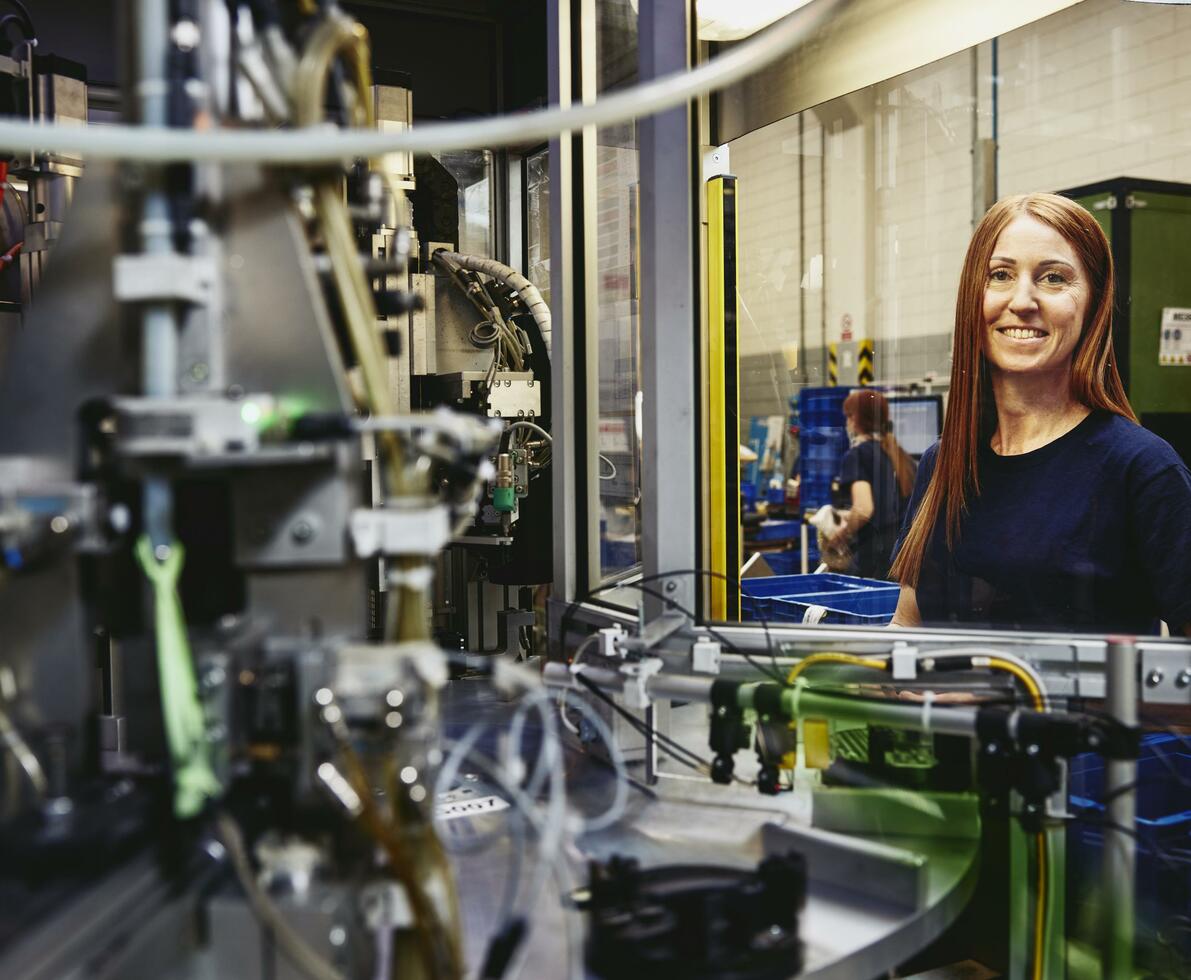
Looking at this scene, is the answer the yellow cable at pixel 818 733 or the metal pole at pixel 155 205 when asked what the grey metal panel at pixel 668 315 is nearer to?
the yellow cable at pixel 818 733

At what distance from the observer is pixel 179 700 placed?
87 centimetres

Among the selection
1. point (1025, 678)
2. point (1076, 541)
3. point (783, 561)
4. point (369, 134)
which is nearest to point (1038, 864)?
point (1025, 678)

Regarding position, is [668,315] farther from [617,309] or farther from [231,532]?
[231,532]

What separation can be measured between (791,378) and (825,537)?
82 centimetres

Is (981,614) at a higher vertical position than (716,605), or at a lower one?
lower

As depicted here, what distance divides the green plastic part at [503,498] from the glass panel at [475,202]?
188 cm

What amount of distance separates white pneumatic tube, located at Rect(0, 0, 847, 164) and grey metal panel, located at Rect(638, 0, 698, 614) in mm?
972

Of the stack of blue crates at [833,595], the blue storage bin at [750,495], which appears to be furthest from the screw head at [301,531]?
the blue storage bin at [750,495]

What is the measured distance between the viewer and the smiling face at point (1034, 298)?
296cm

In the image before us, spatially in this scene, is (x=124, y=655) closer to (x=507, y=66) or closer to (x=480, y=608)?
(x=480, y=608)

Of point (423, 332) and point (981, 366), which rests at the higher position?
point (423, 332)

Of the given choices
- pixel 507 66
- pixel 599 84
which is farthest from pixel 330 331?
pixel 507 66

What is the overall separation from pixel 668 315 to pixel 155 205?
1.12 m

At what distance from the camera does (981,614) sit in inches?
113
